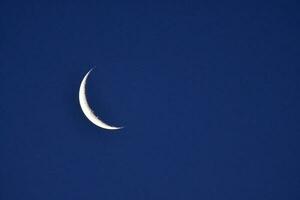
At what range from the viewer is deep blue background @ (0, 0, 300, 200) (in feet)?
7.32

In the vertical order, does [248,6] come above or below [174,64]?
above

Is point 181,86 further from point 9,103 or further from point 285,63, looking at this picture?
point 9,103

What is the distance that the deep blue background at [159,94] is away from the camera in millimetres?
2232

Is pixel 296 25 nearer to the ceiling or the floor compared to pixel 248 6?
nearer to the floor

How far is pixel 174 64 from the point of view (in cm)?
226

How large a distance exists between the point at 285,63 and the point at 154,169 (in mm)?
1133

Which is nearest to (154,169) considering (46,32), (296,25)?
(46,32)

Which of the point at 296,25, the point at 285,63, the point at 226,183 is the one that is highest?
the point at 296,25

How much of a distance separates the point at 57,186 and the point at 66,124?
0.44 metres

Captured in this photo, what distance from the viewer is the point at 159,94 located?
89.0 inches

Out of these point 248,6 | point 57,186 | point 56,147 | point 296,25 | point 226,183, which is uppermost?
point 248,6

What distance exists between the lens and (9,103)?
7.56 feet

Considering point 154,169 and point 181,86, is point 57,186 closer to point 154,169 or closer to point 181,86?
point 154,169

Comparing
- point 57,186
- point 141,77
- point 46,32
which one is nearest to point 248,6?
point 141,77
